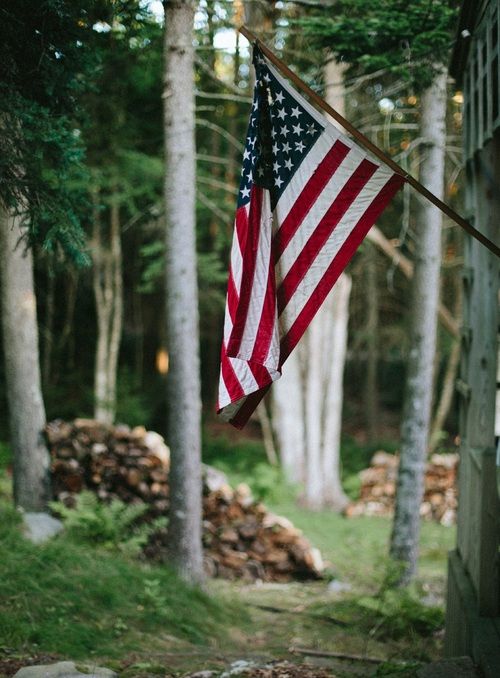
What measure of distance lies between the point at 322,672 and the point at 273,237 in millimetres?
3433

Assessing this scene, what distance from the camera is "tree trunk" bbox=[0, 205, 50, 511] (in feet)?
26.4

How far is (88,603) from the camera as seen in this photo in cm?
632

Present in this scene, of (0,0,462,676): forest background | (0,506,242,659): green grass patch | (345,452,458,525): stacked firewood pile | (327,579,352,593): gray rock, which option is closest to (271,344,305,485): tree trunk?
(0,0,462,676): forest background

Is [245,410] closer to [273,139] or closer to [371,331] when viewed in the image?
[273,139]

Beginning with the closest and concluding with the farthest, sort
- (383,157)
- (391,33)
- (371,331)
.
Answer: (383,157) < (391,33) < (371,331)

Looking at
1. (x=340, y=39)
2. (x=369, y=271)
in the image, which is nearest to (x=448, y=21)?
(x=340, y=39)

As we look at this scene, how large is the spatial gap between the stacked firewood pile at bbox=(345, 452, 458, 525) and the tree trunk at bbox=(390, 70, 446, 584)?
4.36m

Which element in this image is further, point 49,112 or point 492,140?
point 49,112

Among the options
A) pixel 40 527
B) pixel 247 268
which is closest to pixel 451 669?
pixel 247 268

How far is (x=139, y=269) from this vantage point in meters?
21.2

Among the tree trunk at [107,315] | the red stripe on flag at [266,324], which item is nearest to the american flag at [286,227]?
the red stripe on flag at [266,324]

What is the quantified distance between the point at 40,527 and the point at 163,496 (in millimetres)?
2574

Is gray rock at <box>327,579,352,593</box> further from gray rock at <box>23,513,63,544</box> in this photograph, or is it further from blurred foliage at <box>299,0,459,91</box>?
blurred foliage at <box>299,0,459,91</box>

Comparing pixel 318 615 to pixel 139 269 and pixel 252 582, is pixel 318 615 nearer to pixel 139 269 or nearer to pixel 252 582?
pixel 252 582
